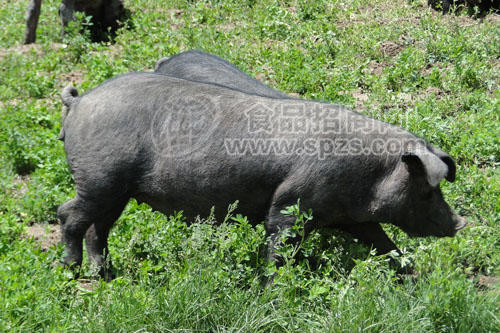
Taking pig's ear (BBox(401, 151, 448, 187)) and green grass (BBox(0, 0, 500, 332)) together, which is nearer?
green grass (BBox(0, 0, 500, 332))

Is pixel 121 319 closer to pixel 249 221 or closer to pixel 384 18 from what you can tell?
pixel 249 221

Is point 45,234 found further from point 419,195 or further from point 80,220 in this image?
point 419,195

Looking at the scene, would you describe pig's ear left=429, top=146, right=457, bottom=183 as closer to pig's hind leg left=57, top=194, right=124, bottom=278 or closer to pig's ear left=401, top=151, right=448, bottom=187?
pig's ear left=401, top=151, right=448, bottom=187

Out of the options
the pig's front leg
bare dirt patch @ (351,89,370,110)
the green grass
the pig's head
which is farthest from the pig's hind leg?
bare dirt patch @ (351,89,370,110)

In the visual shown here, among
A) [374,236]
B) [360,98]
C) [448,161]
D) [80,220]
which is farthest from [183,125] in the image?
[360,98]

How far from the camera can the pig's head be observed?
4336mm

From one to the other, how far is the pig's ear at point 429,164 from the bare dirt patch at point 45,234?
329 cm

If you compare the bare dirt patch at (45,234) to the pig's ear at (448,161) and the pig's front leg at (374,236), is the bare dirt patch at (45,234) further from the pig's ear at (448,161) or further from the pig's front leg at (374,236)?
the pig's ear at (448,161)

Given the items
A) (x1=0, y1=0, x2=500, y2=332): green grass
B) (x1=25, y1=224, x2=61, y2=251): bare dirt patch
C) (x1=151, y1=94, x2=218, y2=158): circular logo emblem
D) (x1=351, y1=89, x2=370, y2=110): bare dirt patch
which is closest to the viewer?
(x1=0, y1=0, x2=500, y2=332): green grass

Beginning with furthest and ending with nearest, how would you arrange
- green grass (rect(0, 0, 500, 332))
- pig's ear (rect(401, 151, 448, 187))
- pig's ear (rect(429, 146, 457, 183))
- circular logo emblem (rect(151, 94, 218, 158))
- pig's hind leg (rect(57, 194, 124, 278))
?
pig's hind leg (rect(57, 194, 124, 278)) < circular logo emblem (rect(151, 94, 218, 158)) < pig's ear (rect(429, 146, 457, 183)) < pig's ear (rect(401, 151, 448, 187)) < green grass (rect(0, 0, 500, 332))

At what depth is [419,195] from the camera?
4602mm

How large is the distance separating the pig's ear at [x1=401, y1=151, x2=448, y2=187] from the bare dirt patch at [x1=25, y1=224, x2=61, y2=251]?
3289 mm

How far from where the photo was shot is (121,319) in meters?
3.91

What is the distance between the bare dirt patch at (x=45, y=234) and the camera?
18.7ft
